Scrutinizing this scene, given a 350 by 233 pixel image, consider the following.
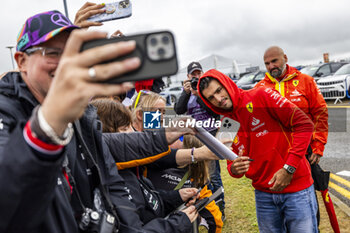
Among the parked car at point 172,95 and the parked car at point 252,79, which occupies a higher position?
the parked car at point 252,79

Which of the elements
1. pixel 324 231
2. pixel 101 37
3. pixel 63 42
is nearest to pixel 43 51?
pixel 63 42

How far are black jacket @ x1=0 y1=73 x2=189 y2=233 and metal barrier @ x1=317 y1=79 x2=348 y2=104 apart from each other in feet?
41.3

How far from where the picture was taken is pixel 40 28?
104 cm

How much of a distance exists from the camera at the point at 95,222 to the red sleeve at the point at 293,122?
150 centimetres

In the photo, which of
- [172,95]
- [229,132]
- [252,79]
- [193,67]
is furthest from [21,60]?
[172,95]

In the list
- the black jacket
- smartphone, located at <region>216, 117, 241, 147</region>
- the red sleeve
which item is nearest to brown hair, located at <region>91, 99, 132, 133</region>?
the black jacket

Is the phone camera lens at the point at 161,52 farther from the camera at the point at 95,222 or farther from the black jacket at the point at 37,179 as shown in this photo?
the camera at the point at 95,222

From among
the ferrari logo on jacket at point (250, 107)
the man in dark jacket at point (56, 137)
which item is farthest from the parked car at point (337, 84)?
the man in dark jacket at point (56, 137)

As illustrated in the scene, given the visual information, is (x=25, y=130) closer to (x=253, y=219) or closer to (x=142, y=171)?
(x=142, y=171)

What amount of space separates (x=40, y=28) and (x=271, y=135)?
5.94 ft

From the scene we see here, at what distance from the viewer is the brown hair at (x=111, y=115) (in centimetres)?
191

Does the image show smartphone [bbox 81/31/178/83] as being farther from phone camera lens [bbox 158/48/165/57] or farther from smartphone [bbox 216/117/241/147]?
smartphone [bbox 216/117/241/147]

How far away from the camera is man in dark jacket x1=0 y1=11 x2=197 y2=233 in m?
0.64

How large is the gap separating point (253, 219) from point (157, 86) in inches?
83.2
